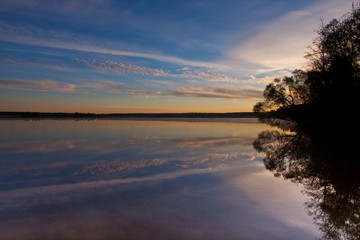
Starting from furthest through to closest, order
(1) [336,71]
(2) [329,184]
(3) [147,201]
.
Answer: (1) [336,71] → (2) [329,184] → (3) [147,201]

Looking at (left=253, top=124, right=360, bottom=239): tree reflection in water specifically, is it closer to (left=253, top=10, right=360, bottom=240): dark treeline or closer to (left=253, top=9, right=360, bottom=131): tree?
(left=253, top=10, right=360, bottom=240): dark treeline

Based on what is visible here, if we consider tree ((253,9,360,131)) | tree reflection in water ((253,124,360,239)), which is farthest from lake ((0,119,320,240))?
tree ((253,9,360,131))

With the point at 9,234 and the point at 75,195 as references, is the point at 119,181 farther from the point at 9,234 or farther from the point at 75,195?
the point at 9,234

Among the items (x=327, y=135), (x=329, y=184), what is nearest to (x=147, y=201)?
(x=329, y=184)

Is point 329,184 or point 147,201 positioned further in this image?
point 329,184

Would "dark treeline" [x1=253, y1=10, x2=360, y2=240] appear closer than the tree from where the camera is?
Yes

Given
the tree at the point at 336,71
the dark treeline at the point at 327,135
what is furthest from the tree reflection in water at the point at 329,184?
the tree at the point at 336,71

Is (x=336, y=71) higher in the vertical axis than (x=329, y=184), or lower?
higher

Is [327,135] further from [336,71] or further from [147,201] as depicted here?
[147,201]

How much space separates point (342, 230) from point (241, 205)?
→ 2.76 m

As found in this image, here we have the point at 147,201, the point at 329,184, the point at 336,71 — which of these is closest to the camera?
the point at 147,201

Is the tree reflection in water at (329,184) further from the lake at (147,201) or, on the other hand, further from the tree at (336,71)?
the tree at (336,71)

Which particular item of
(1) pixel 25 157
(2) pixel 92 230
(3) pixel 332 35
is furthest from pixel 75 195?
(3) pixel 332 35

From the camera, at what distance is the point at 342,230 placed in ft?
23.8
